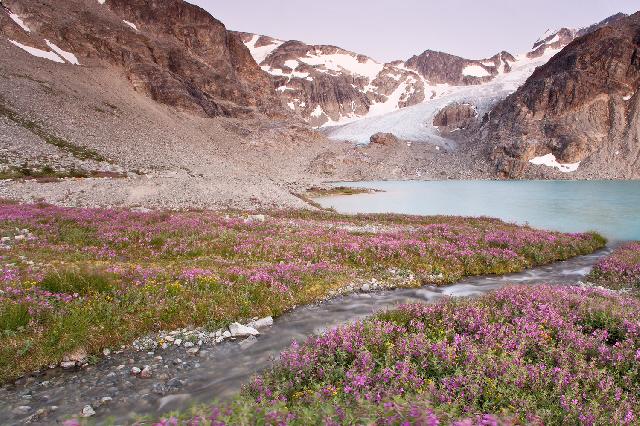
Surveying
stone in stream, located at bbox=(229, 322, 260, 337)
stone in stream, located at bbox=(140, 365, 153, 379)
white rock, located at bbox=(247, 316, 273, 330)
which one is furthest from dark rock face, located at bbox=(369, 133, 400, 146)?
stone in stream, located at bbox=(140, 365, 153, 379)

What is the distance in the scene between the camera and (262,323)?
11836mm

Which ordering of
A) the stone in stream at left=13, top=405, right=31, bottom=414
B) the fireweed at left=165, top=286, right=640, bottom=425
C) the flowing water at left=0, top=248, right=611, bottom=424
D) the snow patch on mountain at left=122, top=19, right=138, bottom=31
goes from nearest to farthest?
the fireweed at left=165, top=286, right=640, bottom=425 < the stone in stream at left=13, top=405, right=31, bottom=414 < the flowing water at left=0, top=248, right=611, bottom=424 < the snow patch on mountain at left=122, top=19, right=138, bottom=31

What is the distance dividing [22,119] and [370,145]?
14518 centimetres

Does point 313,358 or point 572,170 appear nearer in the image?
point 313,358

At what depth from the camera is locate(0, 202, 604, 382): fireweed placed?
32.9 ft

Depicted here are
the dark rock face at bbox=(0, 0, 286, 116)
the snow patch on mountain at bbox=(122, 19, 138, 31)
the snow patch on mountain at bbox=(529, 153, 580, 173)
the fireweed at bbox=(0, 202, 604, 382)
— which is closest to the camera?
the fireweed at bbox=(0, 202, 604, 382)

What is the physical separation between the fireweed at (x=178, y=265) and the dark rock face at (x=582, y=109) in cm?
14752

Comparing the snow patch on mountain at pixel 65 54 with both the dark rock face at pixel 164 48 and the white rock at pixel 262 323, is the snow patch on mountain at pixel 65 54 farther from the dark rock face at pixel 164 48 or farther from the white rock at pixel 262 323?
the white rock at pixel 262 323

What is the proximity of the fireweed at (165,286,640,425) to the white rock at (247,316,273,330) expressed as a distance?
3.04 meters

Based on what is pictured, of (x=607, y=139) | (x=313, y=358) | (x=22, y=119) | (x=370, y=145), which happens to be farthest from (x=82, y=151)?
(x=607, y=139)

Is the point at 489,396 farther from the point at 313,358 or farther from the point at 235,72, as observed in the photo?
the point at 235,72

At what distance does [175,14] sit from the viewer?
167 m

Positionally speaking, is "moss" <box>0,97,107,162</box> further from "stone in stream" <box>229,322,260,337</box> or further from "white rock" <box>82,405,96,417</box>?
"white rock" <box>82,405,96,417</box>

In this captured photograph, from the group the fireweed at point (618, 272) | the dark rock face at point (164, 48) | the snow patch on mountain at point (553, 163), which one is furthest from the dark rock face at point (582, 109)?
the fireweed at point (618, 272)
